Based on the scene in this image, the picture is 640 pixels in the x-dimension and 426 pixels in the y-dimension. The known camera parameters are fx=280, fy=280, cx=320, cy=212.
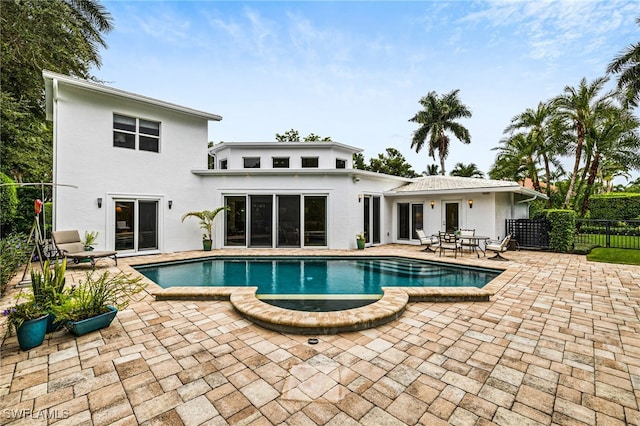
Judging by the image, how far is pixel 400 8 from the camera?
11.4 m

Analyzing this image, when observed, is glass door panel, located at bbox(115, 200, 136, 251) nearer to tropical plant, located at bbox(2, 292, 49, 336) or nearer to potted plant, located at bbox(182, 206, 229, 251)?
potted plant, located at bbox(182, 206, 229, 251)

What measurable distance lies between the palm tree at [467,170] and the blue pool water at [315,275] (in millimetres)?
26091

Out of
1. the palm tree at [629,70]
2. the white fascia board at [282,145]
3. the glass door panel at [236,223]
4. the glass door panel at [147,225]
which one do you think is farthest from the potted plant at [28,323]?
the palm tree at [629,70]

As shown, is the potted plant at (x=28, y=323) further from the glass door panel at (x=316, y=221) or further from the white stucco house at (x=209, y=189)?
the glass door panel at (x=316, y=221)

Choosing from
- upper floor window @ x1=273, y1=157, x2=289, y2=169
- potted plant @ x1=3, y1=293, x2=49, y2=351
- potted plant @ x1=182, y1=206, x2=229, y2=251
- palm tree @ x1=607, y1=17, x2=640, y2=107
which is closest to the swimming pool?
potted plant @ x1=182, y1=206, x2=229, y2=251

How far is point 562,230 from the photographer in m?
11.6

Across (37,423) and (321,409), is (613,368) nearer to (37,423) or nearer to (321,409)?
(321,409)

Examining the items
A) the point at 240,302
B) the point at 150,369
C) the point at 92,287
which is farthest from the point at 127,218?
the point at 150,369

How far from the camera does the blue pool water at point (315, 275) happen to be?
706 cm

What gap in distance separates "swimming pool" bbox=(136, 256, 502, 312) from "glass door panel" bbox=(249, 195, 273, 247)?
1.95 metres

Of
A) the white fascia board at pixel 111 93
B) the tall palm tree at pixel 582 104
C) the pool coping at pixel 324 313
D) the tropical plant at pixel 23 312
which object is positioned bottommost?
the pool coping at pixel 324 313

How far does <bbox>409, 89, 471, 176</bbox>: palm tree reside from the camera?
27.4 m

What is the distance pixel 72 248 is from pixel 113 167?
10.8 ft

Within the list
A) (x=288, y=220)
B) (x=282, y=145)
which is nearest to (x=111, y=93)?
(x=282, y=145)
